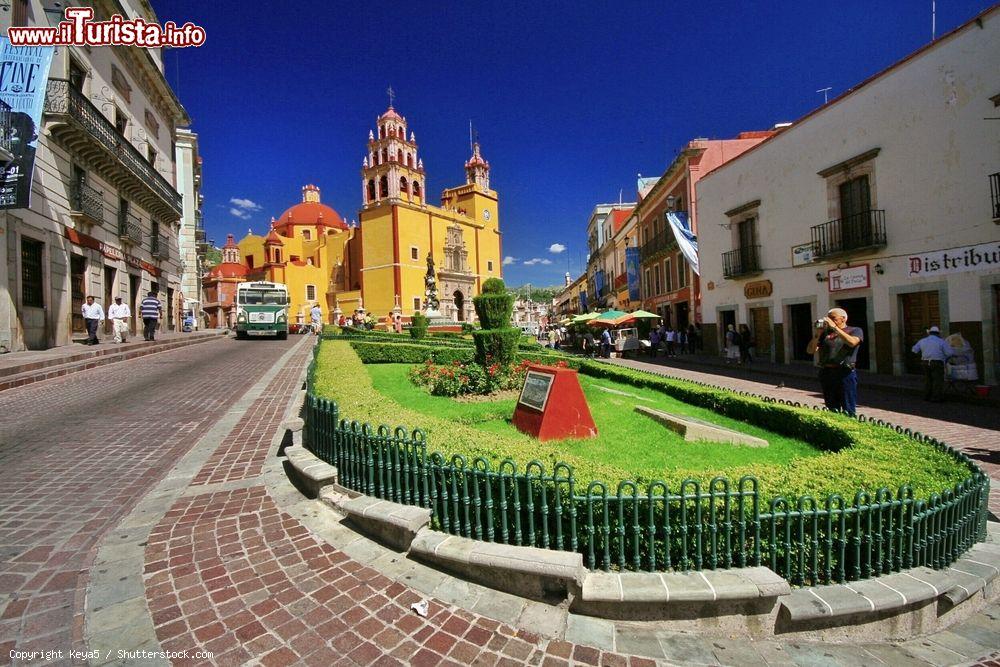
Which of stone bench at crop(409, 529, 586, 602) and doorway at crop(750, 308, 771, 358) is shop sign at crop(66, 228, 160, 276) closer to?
stone bench at crop(409, 529, 586, 602)

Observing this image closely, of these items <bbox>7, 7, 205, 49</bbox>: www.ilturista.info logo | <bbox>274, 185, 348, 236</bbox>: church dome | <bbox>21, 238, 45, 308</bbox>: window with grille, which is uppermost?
<bbox>274, 185, 348, 236</bbox>: church dome

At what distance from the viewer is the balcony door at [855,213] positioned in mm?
13000

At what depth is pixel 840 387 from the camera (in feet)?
20.4

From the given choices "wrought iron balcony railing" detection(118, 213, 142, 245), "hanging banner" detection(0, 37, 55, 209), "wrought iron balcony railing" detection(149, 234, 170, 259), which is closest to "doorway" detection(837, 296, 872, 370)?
"hanging banner" detection(0, 37, 55, 209)

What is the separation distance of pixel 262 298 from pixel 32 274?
1141 cm

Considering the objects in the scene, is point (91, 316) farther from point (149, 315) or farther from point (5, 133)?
point (5, 133)

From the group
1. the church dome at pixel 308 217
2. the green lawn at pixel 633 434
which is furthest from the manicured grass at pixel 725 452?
the church dome at pixel 308 217

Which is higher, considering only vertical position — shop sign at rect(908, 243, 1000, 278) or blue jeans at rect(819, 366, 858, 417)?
shop sign at rect(908, 243, 1000, 278)

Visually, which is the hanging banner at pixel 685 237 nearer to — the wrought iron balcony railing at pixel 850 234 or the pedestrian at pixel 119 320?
the wrought iron balcony railing at pixel 850 234

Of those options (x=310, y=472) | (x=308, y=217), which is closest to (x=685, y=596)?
(x=310, y=472)

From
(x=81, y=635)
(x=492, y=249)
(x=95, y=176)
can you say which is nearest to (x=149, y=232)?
(x=95, y=176)

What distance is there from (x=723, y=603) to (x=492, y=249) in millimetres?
61912

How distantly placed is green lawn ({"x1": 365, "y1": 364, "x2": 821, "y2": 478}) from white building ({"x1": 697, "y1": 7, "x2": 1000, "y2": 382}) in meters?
8.57

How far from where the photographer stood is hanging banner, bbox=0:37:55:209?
1086 centimetres
